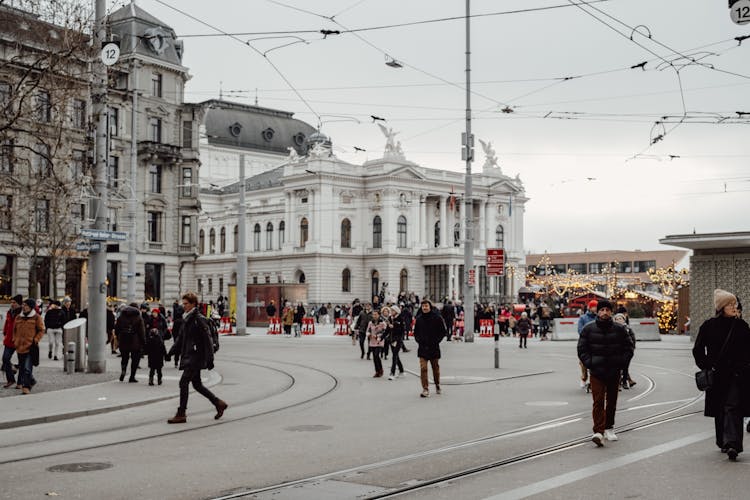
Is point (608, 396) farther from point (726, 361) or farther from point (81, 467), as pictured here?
point (81, 467)

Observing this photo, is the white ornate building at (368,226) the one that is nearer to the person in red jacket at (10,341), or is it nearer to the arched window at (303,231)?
the arched window at (303,231)

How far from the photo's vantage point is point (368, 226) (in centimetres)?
9919

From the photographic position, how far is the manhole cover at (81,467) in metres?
9.14

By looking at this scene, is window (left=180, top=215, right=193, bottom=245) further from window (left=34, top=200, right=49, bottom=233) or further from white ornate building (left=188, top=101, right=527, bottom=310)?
white ornate building (left=188, top=101, right=527, bottom=310)

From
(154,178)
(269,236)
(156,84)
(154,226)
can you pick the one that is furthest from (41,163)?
(269,236)

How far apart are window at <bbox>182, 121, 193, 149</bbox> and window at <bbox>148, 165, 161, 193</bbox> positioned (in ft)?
8.77

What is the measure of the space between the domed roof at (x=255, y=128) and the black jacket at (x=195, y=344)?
94.4 m

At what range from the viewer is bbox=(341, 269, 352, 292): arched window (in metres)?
97.9

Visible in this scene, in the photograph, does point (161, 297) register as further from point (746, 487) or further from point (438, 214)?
point (746, 487)

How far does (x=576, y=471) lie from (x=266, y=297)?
49336 mm

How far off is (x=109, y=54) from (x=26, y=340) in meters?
6.26

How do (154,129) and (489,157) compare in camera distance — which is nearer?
(154,129)

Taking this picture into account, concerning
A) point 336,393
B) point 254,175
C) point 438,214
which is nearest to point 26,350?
point 336,393

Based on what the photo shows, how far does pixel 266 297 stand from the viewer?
57375 millimetres
